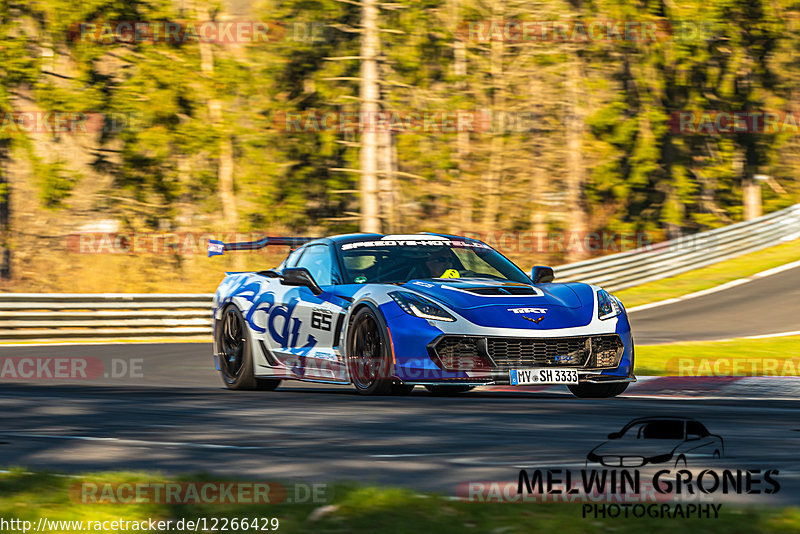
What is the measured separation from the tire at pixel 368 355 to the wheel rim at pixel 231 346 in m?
1.99

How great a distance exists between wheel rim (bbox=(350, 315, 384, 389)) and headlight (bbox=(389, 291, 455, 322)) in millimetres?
292

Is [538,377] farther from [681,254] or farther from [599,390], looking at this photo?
[681,254]

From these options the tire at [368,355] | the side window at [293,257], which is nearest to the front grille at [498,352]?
the tire at [368,355]

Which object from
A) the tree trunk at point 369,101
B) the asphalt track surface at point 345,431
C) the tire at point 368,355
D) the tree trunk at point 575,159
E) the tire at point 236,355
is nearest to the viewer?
the asphalt track surface at point 345,431

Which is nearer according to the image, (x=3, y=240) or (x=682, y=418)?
(x=682, y=418)

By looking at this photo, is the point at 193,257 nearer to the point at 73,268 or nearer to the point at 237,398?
the point at 73,268

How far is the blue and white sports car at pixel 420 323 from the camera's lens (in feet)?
31.1

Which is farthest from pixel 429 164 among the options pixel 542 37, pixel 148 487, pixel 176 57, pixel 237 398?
pixel 148 487

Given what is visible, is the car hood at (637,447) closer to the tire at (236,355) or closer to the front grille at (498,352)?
the front grille at (498,352)

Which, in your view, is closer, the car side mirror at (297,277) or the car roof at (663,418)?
the car roof at (663,418)

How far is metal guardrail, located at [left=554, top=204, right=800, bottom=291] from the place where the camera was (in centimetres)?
2566

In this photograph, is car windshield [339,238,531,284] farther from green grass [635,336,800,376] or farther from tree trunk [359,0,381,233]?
tree trunk [359,0,381,233]

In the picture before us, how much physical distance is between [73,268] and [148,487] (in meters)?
35.2

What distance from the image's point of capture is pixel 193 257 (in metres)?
36.7
